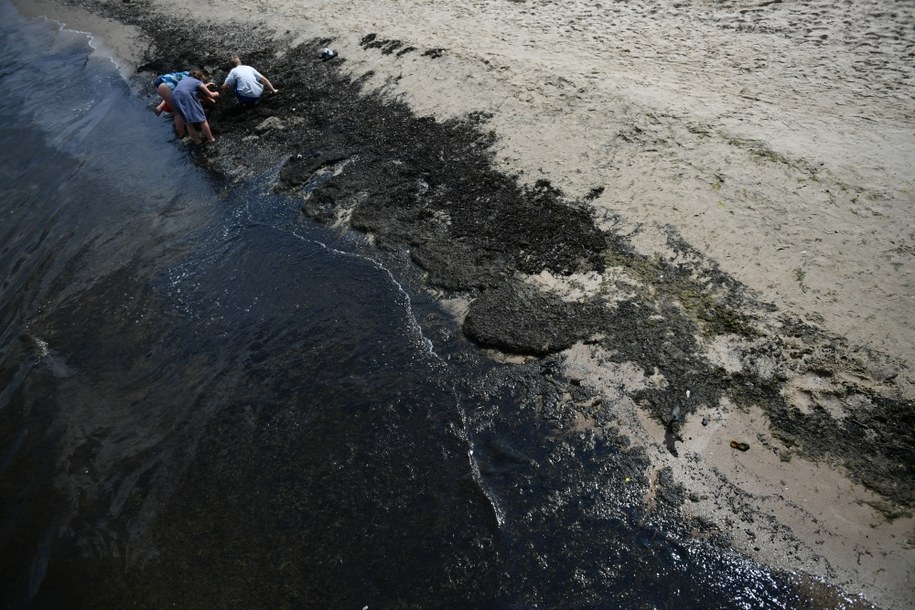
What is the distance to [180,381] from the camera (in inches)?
251

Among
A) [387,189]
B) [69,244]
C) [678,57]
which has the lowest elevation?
[69,244]

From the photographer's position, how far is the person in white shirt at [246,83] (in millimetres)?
10875

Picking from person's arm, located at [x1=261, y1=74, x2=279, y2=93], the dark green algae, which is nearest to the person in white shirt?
person's arm, located at [x1=261, y1=74, x2=279, y2=93]

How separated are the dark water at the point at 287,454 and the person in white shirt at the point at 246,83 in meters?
3.73

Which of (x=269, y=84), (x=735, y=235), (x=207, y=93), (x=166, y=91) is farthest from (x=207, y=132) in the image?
(x=735, y=235)

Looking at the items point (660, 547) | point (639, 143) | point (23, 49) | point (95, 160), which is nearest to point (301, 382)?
point (660, 547)

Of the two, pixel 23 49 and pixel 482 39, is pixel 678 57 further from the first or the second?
pixel 23 49

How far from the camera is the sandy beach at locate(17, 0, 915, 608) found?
174 inches

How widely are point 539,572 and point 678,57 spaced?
27.4 ft

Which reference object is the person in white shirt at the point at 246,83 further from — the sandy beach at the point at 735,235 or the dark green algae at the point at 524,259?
the sandy beach at the point at 735,235

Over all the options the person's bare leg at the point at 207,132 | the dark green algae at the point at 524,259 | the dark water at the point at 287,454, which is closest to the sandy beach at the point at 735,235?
the dark green algae at the point at 524,259

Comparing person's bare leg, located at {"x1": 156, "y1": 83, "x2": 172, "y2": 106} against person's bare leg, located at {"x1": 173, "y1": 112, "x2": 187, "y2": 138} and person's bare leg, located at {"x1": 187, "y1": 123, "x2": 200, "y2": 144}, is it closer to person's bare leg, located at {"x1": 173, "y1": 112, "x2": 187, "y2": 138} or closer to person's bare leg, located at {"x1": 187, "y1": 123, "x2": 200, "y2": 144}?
person's bare leg, located at {"x1": 173, "y1": 112, "x2": 187, "y2": 138}

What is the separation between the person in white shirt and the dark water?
3.73 m

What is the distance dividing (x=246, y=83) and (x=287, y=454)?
27.9 ft
